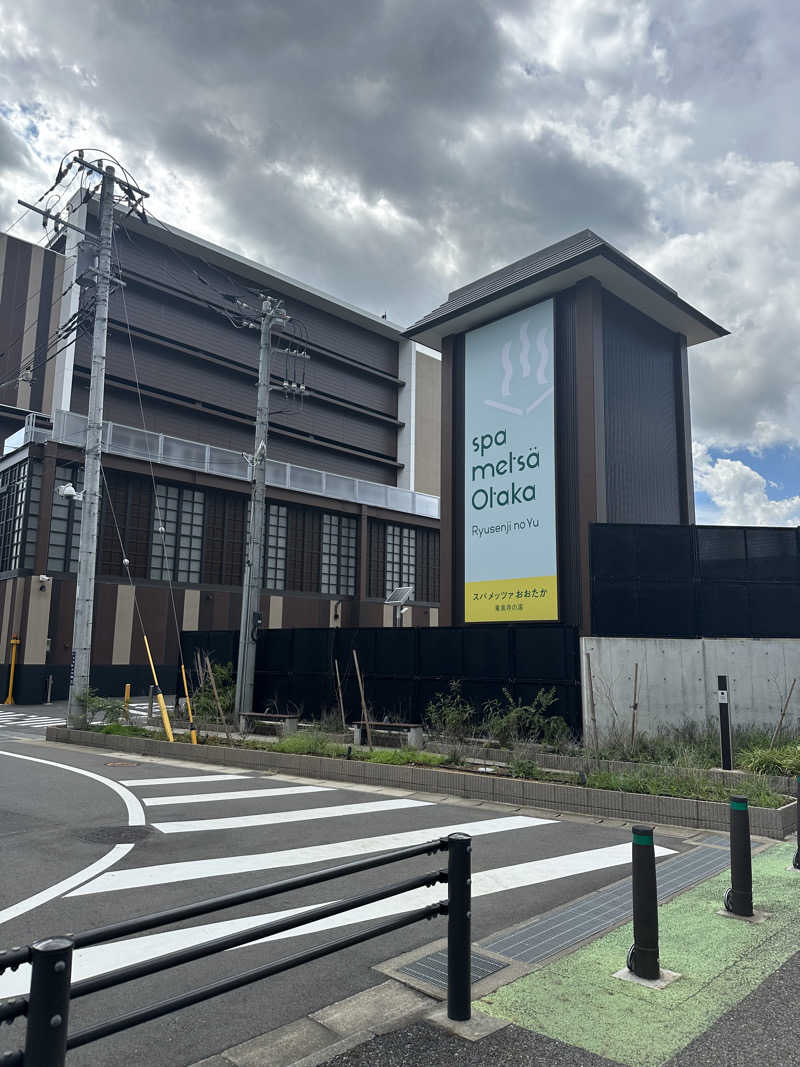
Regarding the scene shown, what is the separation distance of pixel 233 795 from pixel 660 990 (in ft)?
27.1

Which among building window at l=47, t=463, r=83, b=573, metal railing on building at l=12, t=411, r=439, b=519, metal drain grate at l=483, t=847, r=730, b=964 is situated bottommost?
metal drain grate at l=483, t=847, r=730, b=964

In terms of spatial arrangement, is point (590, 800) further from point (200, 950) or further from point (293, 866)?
point (200, 950)

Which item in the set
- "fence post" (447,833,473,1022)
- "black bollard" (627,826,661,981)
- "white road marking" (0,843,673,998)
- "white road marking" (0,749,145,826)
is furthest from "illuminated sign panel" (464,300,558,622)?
"fence post" (447,833,473,1022)

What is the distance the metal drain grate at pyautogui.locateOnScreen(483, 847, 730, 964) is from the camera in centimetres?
520

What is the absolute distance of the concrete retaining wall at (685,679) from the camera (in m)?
14.0

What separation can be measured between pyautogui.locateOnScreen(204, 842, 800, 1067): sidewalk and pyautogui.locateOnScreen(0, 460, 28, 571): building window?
34521 mm

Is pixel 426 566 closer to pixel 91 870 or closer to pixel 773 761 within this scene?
pixel 773 761

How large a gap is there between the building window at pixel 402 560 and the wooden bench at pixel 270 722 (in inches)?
1052

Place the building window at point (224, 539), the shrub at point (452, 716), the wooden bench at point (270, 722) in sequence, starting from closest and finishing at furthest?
the shrub at point (452, 716), the wooden bench at point (270, 722), the building window at point (224, 539)

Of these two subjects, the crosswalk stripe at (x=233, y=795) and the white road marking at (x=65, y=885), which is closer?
the white road marking at (x=65, y=885)

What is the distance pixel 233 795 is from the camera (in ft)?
37.9

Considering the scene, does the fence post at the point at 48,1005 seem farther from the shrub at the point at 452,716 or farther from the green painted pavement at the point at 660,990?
the shrub at the point at 452,716

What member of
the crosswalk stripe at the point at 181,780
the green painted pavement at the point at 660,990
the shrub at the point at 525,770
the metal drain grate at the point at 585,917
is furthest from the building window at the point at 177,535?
the green painted pavement at the point at 660,990

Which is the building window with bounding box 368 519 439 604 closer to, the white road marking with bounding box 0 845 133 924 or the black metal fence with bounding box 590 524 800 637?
the black metal fence with bounding box 590 524 800 637
